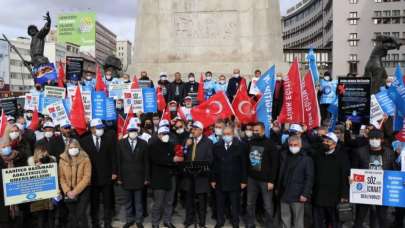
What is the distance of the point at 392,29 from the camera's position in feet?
304

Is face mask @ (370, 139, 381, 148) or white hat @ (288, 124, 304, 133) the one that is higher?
white hat @ (288, 124, 304, 133)

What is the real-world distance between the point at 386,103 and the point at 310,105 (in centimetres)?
187

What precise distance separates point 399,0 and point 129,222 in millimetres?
93276

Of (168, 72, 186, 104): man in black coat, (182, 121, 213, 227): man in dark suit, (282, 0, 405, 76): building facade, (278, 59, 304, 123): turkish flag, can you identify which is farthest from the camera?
(282, 0, 405, 76): building facade

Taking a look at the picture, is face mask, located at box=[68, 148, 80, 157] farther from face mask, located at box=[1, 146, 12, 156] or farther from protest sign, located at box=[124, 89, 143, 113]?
protest sign, located at box=[124, 89, 143, 113]

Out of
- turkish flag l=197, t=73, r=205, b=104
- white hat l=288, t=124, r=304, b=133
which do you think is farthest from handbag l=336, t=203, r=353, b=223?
turkish flag l=197, t=73, r=205, b=104

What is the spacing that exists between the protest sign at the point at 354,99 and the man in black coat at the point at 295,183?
2.33 m

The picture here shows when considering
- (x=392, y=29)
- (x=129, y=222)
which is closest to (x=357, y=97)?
(x=129, y=222)

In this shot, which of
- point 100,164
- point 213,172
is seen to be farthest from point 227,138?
point 100,164

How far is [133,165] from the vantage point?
31.7 ft

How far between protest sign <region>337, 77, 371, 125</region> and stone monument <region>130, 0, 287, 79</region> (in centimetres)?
564

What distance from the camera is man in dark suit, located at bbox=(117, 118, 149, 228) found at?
9.65 m

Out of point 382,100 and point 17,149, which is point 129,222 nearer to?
point 17,149

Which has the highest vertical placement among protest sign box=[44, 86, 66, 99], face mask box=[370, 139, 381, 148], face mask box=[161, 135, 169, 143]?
protest sign box=[44, 86, 66, 99]
